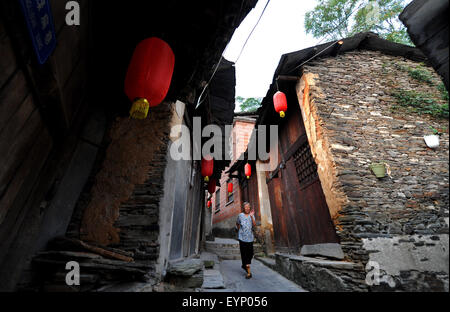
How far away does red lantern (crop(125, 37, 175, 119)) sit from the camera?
166 centimetres

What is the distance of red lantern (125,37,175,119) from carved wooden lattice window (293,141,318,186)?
3.85 metres

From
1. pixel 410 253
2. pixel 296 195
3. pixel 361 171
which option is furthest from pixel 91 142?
pixel 296 195

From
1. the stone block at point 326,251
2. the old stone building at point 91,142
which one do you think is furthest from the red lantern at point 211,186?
the old stone building at point 91,142

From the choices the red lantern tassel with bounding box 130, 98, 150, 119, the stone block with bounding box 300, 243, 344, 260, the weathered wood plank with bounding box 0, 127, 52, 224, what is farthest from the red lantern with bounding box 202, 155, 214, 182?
the red lantern tassel with bounding box 130, 98, 150, 119

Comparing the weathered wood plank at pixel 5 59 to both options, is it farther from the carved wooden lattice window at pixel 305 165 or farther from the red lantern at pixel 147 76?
the carved wooden lattice window at pixel 305 165

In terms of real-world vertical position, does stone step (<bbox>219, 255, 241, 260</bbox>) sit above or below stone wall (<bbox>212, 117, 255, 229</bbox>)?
below

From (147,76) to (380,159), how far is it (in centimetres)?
238

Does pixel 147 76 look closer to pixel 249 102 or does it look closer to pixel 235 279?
pixel 235 279

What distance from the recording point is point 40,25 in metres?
1.30

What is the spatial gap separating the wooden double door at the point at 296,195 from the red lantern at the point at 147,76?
382 centimetres

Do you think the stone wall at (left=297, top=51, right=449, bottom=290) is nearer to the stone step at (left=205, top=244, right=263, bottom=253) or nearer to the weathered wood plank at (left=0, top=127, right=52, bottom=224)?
the weathered wood plank at (left=0, top=127, right=52, bottom=224)

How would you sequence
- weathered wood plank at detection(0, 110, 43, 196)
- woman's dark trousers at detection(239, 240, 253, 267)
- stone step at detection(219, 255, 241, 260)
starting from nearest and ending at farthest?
1. weathered wood plank at detection(0, 110, 43, 196)
2. woman's dark trousers at detection(239, 240, 253, 267)
3. stone step at detection(219, 255, 241, 260)

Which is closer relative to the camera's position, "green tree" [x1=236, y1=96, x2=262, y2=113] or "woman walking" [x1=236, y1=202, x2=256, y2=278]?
"woman walking" [x1=236, y1=202, x2=256, y2=278]
